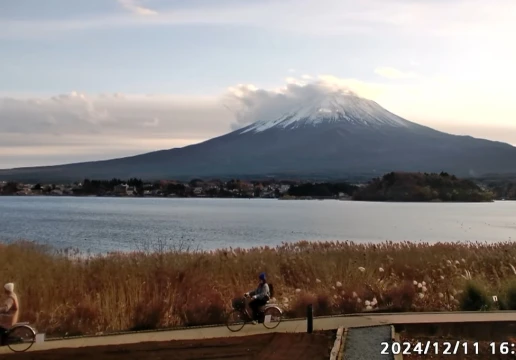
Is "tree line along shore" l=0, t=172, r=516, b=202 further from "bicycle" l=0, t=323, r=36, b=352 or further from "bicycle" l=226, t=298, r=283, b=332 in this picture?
"bicycle" l=0, t=323, r=36, b=352

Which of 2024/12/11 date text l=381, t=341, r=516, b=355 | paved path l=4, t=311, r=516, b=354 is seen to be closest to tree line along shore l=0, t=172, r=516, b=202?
paved path l=4, t=311, r=516, b=354

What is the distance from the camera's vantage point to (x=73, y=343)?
11.0m

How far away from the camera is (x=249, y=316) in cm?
1233

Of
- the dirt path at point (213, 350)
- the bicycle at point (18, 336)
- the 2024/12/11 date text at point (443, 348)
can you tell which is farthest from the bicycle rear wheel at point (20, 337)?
the 2024/12/11 date text at point (443, 348)

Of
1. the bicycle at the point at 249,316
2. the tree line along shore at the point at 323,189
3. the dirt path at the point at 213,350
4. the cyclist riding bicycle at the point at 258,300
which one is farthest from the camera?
the tree line along shore at the point at 323,189

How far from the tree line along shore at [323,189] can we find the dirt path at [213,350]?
113 metres

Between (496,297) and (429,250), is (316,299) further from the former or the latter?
(429,250)

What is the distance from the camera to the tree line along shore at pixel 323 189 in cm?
12319

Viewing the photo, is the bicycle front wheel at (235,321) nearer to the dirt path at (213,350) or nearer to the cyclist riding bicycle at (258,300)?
the cyclist riding bicycle at (258,300)

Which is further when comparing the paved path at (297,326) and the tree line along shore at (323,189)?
the tree line along shore at (323,189)

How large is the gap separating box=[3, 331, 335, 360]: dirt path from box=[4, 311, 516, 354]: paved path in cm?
40

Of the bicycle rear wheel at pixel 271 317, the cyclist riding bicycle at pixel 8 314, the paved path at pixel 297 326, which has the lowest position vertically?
the paved path at pixel 297 326

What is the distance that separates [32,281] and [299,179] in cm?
15887

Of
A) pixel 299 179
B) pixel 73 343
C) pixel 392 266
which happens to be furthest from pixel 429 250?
pixel 299 179
